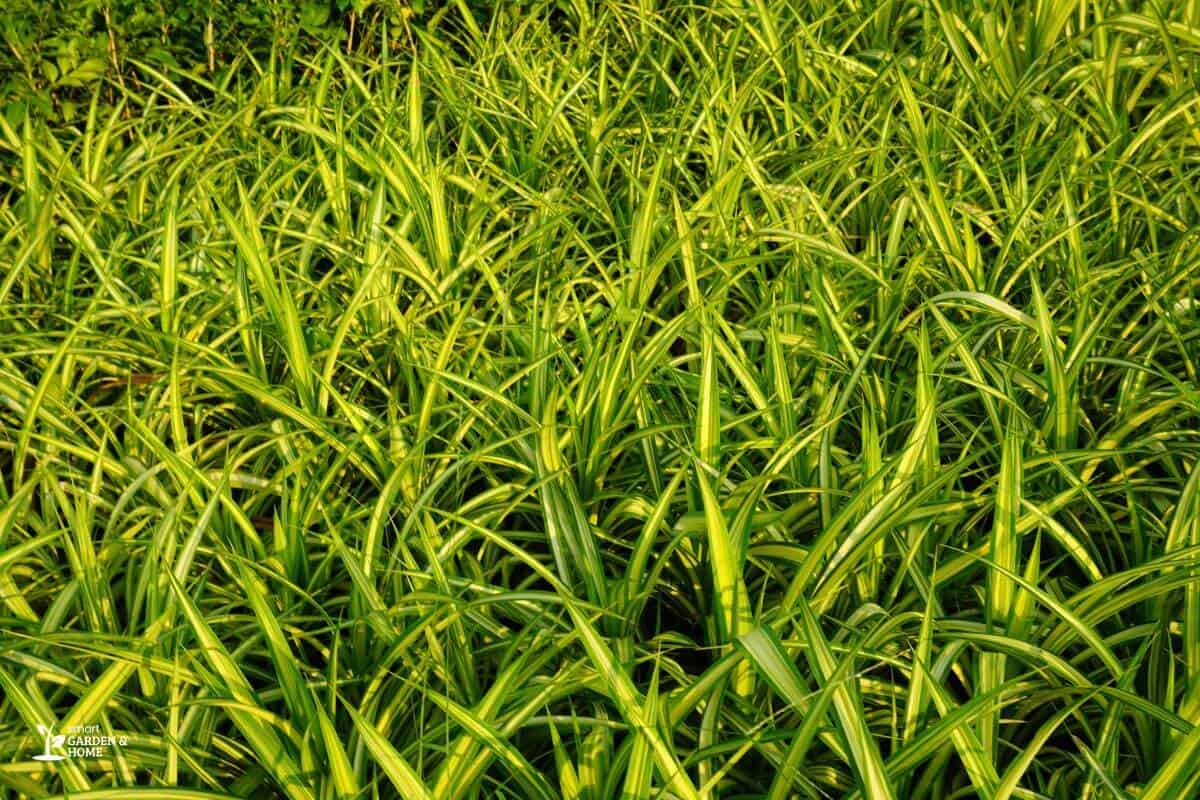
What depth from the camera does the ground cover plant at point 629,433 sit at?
153 cm

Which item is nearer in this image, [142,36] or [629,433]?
[629,433]

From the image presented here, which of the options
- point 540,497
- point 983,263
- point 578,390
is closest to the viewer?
point 540,497

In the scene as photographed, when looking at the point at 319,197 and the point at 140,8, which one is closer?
the point at 319,197

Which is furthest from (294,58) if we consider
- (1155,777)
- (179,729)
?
(1155,777)

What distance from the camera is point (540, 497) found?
6.40 ft

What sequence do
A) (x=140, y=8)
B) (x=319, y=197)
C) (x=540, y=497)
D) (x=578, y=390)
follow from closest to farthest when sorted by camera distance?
(x=540, y=497)
(x=578, y=390)
(x=319, y=197)
(x=140, y=8)

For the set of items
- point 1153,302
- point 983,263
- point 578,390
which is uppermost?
point 1153,302

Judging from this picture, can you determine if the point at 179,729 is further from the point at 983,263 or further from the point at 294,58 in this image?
the point at 294,58

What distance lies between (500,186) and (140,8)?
137cm

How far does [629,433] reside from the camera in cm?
217

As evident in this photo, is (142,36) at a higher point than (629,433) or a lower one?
lower

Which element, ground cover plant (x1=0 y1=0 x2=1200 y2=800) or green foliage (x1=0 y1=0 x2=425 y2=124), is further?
green foliage (x1=0 y1=0 x2=425 y2=124)

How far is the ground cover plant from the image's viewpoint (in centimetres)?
153

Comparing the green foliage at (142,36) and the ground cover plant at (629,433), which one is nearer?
the ground cover plant at (629,433)
